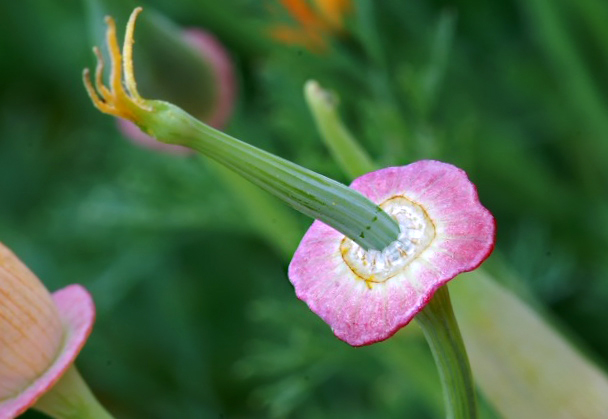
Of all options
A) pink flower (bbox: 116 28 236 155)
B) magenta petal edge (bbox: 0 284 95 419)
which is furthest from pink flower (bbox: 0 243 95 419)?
pink flower (bbox: 116 28 236 155)

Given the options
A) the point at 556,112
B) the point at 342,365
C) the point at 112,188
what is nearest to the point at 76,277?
the point at 112,188

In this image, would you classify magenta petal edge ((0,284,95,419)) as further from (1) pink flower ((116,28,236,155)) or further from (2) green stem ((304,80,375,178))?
(1) pink flower ((116,28,236,155))

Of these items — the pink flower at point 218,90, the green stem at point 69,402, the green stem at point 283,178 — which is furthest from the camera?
the pink flower at point 218,90

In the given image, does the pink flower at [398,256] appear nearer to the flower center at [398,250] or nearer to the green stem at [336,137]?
the flower center at [398,250]

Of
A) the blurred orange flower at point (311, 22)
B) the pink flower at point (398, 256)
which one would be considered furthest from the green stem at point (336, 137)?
the blurred orange flower at point (311, 22)

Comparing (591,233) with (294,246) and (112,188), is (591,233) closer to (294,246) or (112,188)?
(294,246)

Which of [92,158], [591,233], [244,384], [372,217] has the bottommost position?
[244,384]
